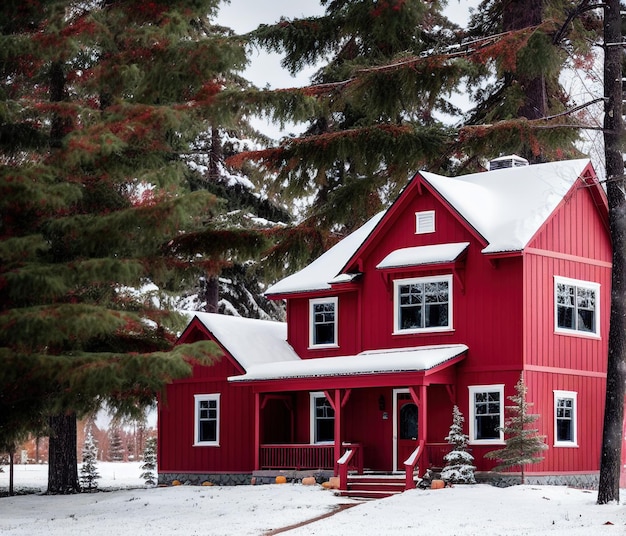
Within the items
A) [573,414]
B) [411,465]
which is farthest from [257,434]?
[573,414]

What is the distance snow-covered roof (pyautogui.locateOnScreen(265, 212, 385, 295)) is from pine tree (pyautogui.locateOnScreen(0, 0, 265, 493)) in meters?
6.56

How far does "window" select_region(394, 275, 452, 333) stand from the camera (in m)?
29.2

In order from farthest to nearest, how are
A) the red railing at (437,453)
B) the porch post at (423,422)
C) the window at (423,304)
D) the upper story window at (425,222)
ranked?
the upper story window at (425,222), the window at (423,304), the red railing at (437,453), the porch post at (423,422)

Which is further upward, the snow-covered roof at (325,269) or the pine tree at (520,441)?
the snow-covered roof at (325,269)

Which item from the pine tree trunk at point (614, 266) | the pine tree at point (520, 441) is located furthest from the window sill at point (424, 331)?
the pine tree trunk at point (614, 266)

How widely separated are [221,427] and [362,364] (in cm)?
671

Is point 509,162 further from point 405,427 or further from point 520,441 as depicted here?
point 520,441

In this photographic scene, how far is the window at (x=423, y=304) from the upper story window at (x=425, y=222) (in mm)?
1325

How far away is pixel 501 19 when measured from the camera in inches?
1519

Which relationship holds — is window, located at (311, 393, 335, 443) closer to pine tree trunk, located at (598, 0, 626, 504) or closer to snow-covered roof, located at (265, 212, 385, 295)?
snow-covered roof, located at (265, 212, 385, 295)

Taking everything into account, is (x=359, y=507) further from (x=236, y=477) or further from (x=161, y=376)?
(x=236, y=477)

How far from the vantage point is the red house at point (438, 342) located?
27.8m

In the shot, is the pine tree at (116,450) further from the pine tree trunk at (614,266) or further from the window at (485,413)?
the pine tree trunk at (614,266)

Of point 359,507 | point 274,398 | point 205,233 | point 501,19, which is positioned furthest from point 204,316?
point 501,19
